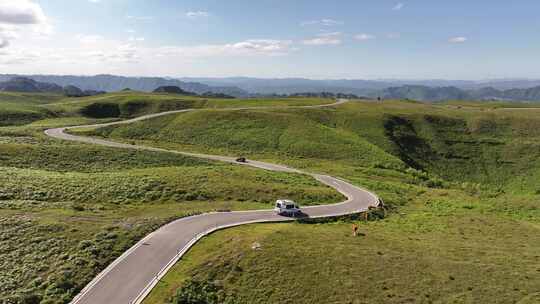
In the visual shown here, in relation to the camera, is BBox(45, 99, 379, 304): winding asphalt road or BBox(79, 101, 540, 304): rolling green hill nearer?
BBox(45, 99, 379, 304): winding asphalt road

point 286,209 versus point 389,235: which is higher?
point 286,209

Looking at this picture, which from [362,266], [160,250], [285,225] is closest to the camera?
[362,266]

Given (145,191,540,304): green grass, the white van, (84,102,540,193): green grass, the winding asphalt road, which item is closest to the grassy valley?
(145,191,540,304): green grass

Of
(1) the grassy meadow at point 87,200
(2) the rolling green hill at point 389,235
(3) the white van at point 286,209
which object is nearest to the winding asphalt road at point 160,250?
(3) the white van at point 286,209

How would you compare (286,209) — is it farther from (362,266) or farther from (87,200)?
(87,200)

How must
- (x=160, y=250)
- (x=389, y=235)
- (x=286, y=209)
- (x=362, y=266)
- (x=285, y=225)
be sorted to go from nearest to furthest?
(x=362, y=266), (x=160, y=250), (x=389, y=235), (x=285, y=225), (x=286, y=209)

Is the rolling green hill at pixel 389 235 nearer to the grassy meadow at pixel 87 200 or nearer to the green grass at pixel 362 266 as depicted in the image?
the green grass at pixel 362 266

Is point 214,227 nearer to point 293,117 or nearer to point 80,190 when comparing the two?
point 80,190

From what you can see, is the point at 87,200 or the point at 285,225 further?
the point at 87,200

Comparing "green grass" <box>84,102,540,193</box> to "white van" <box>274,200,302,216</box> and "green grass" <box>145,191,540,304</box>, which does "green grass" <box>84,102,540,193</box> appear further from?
"green grass" <box>145,191,540,304</box>

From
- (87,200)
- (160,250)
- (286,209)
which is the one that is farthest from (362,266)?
(87,200)

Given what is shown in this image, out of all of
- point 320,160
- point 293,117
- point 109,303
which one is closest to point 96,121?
point 293,117
